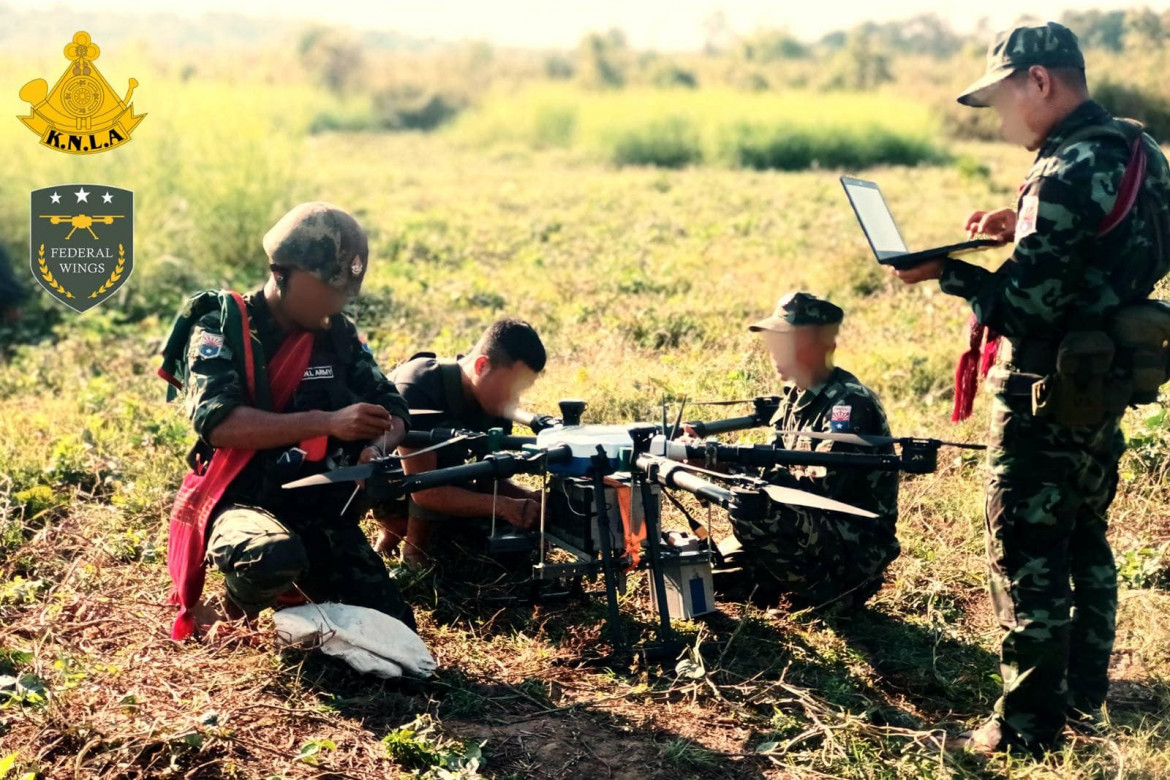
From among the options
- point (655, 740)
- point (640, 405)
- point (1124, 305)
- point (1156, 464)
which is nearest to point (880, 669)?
point (655, 740)

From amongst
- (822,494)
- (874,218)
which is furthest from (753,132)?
(874,218)

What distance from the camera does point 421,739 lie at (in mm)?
3820

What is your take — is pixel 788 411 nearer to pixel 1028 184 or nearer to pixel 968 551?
pixel 968 551

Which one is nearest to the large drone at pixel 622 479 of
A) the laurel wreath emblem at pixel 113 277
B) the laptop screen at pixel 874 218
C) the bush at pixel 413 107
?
the laptop screen at pixel 874 218

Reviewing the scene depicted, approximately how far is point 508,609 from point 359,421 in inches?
51.6

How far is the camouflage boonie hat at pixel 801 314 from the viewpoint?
503cm

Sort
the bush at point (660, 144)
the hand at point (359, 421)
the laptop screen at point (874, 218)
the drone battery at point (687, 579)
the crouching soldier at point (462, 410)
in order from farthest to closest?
the bush at point (660, 144)
the crouching soldier at point (462, 410)
the drone battery at point (687, 579)
the hand at point (359, 421)
the laptop screen at point (874, 218)

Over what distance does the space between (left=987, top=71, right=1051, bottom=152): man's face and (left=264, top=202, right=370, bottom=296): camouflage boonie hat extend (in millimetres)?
2246

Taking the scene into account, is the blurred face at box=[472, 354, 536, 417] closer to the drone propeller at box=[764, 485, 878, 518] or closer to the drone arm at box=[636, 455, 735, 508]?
the drone arm at box=[636, 455, 735, 508]

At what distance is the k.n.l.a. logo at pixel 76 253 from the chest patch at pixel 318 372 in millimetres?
2220

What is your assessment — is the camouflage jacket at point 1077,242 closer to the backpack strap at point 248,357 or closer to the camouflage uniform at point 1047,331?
the camouflage uniform at point 1047,331

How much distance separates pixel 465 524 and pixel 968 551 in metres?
2.26

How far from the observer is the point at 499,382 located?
5.29m

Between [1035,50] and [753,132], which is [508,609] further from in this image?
[753,132]
